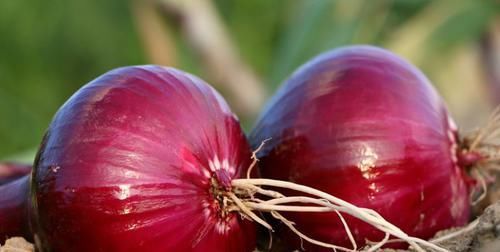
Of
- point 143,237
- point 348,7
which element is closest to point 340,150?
point 143,237

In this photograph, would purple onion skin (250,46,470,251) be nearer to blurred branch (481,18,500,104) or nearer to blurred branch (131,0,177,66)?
blurred branch (481,18,500,104)

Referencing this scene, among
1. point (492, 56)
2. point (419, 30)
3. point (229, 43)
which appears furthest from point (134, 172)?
point (229, 43)

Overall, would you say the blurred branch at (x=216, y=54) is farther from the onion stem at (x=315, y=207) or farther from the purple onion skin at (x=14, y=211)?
the onion stem at (x=315, y=207)

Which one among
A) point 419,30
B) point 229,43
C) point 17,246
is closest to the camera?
point 17,246

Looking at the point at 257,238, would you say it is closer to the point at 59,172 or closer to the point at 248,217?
the point at 248,217

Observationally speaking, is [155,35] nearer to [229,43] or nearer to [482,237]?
[229,43]

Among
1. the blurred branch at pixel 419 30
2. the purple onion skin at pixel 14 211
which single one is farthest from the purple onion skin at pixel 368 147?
the blurred branch at pixel 419 30

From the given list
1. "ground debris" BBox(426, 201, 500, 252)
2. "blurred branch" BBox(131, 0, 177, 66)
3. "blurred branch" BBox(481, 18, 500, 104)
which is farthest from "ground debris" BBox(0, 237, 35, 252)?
"blurred branch" BBox(131, 0, 177, 66)
